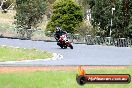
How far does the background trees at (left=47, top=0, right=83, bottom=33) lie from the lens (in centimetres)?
5188

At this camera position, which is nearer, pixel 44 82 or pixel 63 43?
pixel 44 82

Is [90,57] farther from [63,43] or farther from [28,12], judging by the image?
[28,12]

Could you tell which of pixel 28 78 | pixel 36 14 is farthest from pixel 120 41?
pixel 28 78

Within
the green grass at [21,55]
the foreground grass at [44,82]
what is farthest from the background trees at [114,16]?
the foreground grass at [44,82]

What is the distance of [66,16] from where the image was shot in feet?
171

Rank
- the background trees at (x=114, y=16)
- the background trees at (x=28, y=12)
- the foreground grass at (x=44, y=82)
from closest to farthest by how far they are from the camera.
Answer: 1. the foreground grass at (x=44, y=82)
2. the background trees at (x=114, y=16)
3. the background trees at (x=28, y=12)

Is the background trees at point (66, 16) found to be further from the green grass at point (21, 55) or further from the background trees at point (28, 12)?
the green grass at point (21, 55)

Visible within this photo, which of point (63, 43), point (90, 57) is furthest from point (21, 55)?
point (63, 43)

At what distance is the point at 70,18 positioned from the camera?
52.4 meters

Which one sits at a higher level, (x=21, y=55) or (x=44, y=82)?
(x=44, y=82)

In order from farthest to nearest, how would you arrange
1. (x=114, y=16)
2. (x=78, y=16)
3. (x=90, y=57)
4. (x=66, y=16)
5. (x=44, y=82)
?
(x=78, y=16) < (x=66, y=16) < (x=114, y=16) < (x=90, y=57) < (x=44, y=82)

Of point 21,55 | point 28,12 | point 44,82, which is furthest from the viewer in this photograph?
point 28,12

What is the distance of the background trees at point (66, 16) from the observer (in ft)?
170

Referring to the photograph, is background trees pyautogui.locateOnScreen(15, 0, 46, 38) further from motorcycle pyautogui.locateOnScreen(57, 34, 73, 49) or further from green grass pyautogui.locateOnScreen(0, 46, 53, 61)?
green grass pyautogui.locateOnScreen(0, 46, 53, 61)
